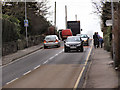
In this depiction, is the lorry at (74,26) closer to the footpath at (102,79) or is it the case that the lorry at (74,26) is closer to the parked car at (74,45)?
the parked car at (74,45)

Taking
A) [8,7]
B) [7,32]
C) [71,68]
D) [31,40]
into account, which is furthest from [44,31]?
[71,68]

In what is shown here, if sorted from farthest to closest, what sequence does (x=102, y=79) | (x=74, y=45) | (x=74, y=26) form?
(x=74, y=26) < (x=74, y=45) < (x=102, y=79)

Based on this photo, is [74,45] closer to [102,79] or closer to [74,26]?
[102,79]

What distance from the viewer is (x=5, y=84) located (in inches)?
669

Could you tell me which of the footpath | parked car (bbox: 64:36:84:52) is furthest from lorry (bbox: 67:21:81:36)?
the footpath

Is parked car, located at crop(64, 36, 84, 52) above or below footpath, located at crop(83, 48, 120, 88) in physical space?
above

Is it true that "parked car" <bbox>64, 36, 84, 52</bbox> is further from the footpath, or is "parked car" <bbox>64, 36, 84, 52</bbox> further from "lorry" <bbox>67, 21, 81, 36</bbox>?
"lorry" <bbox>67, 21, 81, 36</bbox>

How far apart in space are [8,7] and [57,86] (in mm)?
41988

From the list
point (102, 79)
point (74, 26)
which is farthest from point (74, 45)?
point (74, 26)

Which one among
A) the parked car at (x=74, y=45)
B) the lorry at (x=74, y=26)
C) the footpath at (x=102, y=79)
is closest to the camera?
the footpath at (x=102, y=79)

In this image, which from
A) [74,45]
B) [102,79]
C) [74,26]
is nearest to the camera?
[102,79]

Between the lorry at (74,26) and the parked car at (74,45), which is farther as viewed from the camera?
the lorry at (74,26)

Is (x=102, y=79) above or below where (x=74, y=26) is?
below

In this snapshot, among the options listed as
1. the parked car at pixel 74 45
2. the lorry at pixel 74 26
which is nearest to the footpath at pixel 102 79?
the parked car at pixel 74 45
